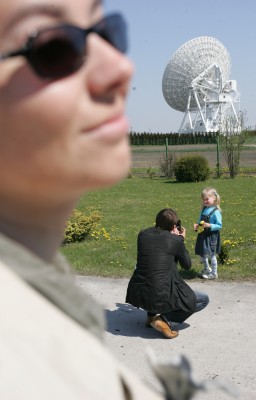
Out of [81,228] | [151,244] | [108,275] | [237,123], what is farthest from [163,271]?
[237,123]

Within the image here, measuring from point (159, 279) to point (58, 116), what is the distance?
445 centimetres

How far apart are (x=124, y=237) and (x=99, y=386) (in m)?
8.70

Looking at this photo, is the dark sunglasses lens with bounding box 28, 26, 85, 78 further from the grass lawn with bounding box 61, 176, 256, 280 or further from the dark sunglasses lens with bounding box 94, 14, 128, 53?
the grass lawn with bounding box 61, 176, 256, 280

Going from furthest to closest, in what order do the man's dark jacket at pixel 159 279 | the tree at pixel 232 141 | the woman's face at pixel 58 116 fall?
the tree at pixel 232 141
the man's dark jacket at pixel 159 279
the woman's face at pixel 58 116

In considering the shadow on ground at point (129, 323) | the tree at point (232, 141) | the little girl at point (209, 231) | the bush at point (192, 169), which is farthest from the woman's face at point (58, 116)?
the tree at point (232, 141)

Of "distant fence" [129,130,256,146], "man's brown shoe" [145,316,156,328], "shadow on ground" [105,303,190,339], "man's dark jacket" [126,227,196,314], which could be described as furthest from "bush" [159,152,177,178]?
"distant fence" [129,130,256,146]

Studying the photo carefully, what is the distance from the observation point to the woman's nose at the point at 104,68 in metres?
0.94

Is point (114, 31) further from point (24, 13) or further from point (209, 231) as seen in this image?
point (209, 231)

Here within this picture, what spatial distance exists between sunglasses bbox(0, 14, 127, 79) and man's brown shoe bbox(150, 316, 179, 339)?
14.4 ft

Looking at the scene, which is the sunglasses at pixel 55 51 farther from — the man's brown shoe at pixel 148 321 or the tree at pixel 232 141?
the tree at pixel 232 141

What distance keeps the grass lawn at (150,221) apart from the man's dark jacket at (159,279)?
156cm

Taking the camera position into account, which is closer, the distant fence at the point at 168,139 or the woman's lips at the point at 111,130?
the woman's lips at the point at 111,130

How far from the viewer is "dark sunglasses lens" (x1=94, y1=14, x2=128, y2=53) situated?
1.00 meters

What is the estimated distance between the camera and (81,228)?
926cm
